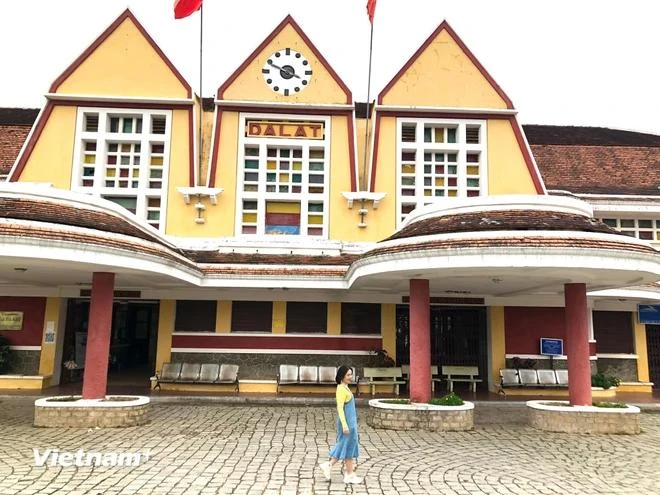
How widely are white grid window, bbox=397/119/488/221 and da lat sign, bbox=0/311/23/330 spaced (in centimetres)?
1125

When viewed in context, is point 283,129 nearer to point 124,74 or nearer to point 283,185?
point 283,185

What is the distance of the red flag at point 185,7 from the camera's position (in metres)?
15.2

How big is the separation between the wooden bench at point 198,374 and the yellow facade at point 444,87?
9.10 m

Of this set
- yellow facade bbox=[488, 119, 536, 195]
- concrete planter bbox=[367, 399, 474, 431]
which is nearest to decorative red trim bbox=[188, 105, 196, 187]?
yellow facade bbox=[488, 119, 536, 195]

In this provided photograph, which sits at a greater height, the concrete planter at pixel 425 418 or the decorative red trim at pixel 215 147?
the decorative red trim at pixel 215 147

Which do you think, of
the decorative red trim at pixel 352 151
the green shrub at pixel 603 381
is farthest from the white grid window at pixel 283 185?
the green shrub at pixel 603 381

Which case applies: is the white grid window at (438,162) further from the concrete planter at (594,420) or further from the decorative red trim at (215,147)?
the concrete planter at (594,420)

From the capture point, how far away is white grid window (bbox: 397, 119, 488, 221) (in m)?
15.8

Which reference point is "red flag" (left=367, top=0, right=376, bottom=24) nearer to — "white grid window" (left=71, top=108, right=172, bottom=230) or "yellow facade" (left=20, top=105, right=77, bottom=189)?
"white grid window" (left=71, top=108, right=172, bottom=230)

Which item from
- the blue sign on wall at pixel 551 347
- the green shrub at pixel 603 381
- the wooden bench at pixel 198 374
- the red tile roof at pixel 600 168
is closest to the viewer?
the wooden bench at pixel 198 374

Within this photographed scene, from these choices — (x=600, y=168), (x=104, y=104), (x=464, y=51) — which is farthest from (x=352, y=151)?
(x=600, y=168)

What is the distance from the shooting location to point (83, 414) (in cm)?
968

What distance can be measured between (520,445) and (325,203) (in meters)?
8.76

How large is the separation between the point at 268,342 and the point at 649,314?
38.8 ft
